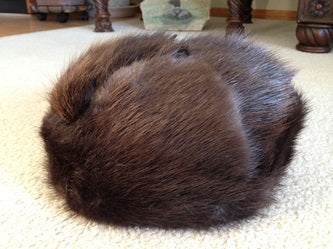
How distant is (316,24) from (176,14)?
0.83 metres

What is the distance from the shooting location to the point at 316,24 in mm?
1343

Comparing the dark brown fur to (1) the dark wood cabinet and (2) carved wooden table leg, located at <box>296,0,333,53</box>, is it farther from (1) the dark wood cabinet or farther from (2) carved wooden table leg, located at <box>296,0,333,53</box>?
(2) carved wooden table leg, located at <box>296,0,333,53</box>

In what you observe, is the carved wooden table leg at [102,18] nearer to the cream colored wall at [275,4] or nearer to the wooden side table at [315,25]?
the wooden side table at [315,25]

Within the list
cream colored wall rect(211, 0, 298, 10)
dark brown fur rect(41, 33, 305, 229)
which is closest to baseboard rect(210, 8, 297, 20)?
cream colored wall rect(211, 0, 298, 10)

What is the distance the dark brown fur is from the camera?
1.22ft

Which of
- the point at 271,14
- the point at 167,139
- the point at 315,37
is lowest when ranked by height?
the point at 271,14

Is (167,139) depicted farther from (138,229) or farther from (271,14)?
(271,14)

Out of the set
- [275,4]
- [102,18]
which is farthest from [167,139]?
[275,4]

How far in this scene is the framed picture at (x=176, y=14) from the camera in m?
1.94

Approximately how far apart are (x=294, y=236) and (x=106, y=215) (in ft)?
0.69

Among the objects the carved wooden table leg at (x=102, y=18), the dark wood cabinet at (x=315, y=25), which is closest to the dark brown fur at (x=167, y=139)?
the dark wood cabinet at (x=315, y=25)

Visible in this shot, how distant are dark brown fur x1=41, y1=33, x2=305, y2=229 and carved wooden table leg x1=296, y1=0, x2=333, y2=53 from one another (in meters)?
1.04

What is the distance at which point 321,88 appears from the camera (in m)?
0.95

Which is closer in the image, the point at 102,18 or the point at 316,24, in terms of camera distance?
the point at 316,24
